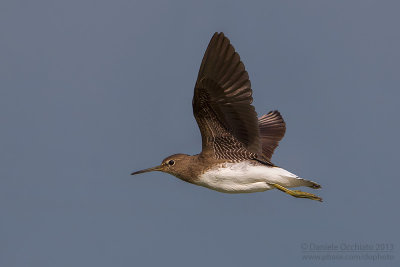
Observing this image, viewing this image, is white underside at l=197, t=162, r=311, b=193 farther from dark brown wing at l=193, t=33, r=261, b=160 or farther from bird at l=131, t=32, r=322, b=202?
dark brown wing at l=193, t=33, r=261, b=160

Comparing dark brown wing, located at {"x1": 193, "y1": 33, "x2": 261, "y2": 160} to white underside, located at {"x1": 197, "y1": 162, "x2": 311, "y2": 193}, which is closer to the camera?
dark brown wing, located at {"x1": 193, "y1": 33, "x2": 261, "y2": 160}

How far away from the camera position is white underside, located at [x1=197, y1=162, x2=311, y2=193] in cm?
1462

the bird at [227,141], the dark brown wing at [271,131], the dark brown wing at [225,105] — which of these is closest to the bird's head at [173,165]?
the bird at [227,141]

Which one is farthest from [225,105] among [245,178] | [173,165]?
[173,165]

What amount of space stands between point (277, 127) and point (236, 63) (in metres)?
4.37

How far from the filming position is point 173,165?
15289 millimetres

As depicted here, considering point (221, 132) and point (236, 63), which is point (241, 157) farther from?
point (236, 63)

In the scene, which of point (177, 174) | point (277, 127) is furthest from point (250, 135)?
point (277, 127)

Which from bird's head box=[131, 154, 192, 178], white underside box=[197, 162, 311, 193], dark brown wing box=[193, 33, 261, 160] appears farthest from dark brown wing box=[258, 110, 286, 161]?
bird's head box=[131, 154, 192, 178]

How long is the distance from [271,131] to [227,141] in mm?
3029

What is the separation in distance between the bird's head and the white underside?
0.60 meters

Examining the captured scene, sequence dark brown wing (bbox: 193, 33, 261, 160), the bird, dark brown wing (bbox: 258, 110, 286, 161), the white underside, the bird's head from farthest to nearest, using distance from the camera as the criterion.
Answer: dark brown wing (bbox: 258, 110, 286, 161), the bird's head, the white underside, the bird, dark brown wing (bbox: 193, 33, 261, 160)

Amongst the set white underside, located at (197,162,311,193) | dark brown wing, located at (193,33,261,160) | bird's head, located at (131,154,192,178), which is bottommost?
white underside, located at (197,162,311,193)

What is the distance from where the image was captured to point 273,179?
48.0 ft
